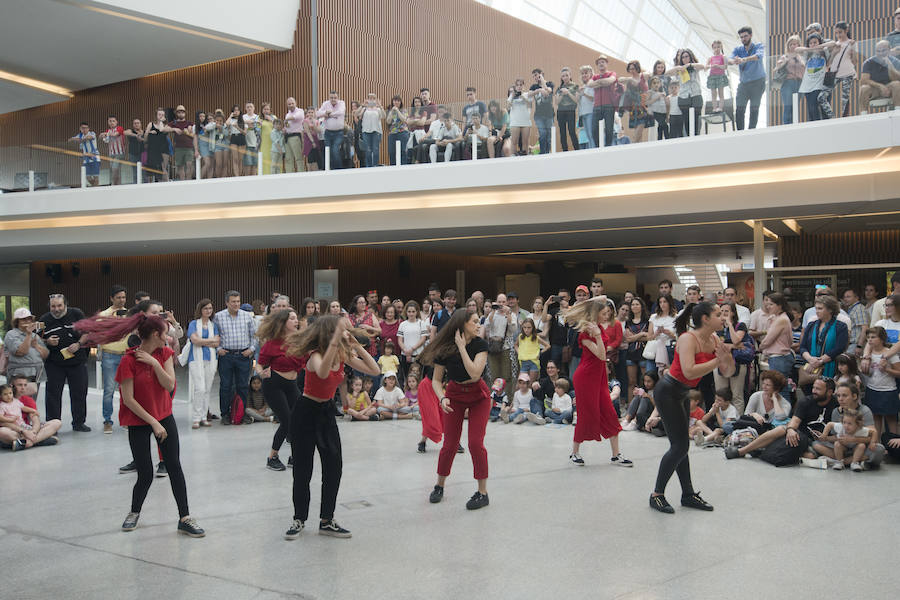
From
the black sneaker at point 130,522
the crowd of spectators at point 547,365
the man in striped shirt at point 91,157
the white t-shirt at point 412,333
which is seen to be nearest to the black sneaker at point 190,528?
the black sneaker at point 130,522

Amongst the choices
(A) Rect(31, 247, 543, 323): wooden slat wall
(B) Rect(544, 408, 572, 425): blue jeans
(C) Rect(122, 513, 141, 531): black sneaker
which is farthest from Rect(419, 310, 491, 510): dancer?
(A) Rect(31, 247, 543, 323): wooden slat wall

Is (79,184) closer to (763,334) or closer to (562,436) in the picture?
(562,436)

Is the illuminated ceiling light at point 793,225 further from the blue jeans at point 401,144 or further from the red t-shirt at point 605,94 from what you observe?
the blue jeans at point 401,144

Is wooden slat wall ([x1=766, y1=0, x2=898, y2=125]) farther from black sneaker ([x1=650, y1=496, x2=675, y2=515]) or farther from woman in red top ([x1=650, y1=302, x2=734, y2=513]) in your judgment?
black sneaker ([x1=650, y1=496, x2=675, y2=515])

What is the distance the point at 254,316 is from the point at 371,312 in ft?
6.26

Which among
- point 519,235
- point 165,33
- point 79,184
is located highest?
point 165,33

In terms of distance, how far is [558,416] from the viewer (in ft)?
34.0

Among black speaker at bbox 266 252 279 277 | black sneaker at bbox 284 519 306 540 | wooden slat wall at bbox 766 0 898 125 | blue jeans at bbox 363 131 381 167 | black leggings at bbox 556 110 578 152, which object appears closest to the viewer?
black sneaker at bbox 284 519 306 540

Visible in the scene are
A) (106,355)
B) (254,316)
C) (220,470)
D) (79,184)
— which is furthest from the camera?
(79,184)

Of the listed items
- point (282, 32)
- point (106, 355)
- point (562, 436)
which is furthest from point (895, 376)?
point (282, 32)

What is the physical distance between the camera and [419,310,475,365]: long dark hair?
6258mm

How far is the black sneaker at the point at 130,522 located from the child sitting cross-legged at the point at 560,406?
19.9 feet

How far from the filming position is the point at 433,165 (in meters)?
13.5

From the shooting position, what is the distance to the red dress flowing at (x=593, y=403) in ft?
25.1
